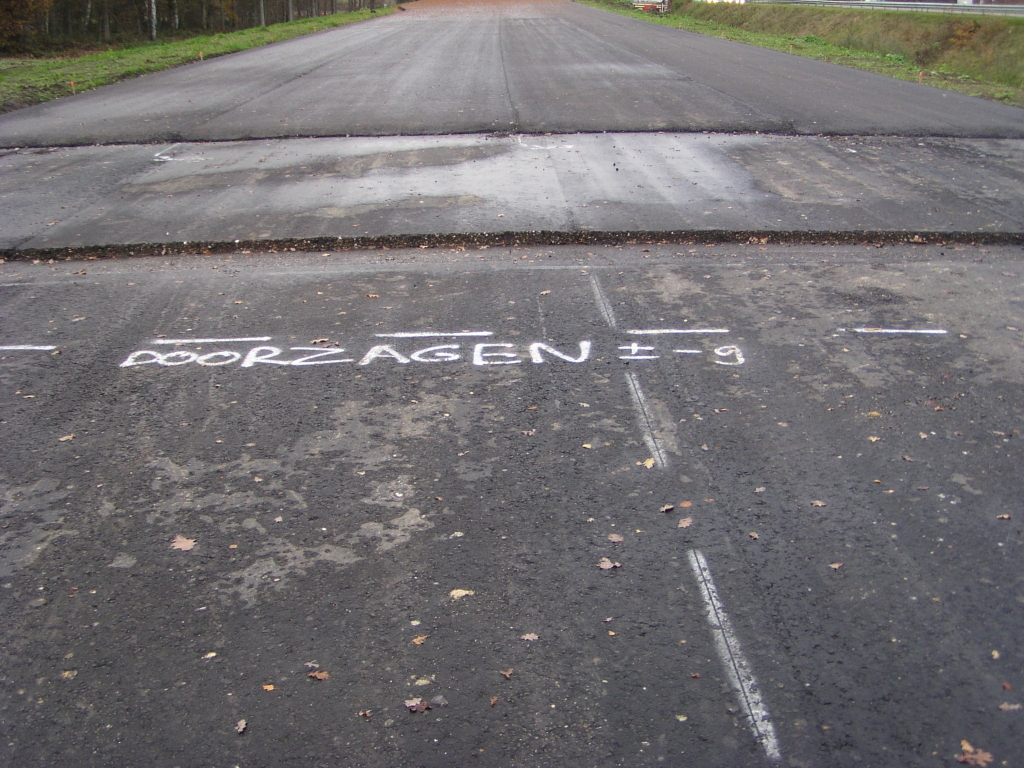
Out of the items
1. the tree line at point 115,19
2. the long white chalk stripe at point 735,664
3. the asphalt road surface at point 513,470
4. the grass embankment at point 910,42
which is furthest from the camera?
the tree line at point 115,19

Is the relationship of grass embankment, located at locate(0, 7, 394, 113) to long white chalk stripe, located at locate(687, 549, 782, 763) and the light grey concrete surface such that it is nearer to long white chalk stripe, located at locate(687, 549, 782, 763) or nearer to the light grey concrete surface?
the light grey concrete surface

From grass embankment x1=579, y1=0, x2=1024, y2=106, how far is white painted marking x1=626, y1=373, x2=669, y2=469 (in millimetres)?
15981

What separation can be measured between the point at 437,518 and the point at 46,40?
37824mm

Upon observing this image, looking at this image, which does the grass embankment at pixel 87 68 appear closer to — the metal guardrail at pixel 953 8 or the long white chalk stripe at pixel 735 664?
the long white chalk stripe at pixel 735 664

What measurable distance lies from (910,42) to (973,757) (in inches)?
1199

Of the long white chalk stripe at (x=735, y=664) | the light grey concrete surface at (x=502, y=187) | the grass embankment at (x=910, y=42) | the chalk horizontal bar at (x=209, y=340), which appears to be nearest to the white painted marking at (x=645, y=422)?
the long white chalk stripe at (x=735, y=664)

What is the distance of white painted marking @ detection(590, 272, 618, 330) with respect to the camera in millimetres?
7301

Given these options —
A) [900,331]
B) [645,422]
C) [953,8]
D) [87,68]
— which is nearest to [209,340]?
[645,422]

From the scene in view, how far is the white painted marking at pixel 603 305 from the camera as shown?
→ 7.30m

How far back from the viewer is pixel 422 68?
76.5ft

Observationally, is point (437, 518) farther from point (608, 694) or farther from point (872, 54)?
point (872, 54)

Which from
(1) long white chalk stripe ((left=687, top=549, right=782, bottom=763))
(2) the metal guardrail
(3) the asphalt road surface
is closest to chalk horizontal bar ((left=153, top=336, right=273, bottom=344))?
(3) the asphalt road surface

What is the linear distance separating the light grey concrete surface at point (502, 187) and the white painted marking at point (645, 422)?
374 centimetres

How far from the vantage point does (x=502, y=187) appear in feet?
36.6
